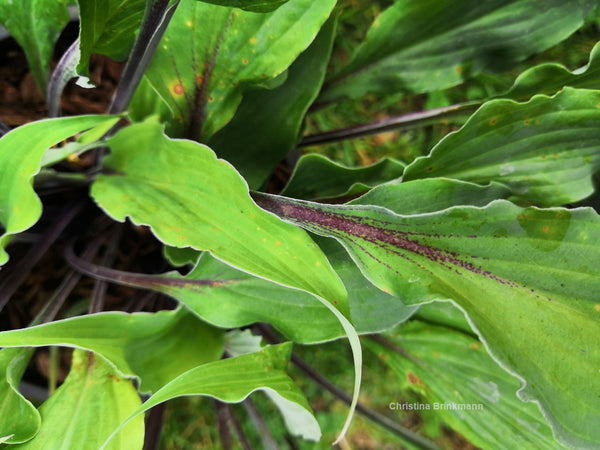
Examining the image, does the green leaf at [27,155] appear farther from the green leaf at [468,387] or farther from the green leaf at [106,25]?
the green leaf at [468,387]

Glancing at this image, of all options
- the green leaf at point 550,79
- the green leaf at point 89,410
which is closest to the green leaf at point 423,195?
the green leaf at point 550,79

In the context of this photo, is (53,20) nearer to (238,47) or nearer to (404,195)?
(238,47)

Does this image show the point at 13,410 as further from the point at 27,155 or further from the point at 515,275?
the point at 515,275

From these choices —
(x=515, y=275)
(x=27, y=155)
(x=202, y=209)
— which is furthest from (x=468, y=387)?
(x=27, y=155)

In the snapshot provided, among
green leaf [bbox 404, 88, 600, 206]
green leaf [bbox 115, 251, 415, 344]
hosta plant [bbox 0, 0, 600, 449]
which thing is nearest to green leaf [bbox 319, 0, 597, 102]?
hosta plant [bbox 0, 0, 600, 449]

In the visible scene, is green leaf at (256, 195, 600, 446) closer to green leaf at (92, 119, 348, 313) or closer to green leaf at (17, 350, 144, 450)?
green leaf at (92, 119, 348, 313)

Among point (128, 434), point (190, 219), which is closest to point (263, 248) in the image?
point (190, 219)
